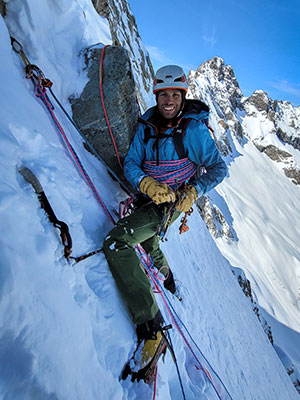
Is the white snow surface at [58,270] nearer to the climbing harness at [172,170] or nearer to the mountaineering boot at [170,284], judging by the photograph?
the mountaineering boot at [170,284]

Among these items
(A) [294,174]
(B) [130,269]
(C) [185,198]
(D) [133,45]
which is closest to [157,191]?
(C) [185,198]

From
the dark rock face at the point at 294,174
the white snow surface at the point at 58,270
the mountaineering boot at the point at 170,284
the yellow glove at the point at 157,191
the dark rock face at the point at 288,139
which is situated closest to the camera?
the white snow surface at the point at 58,270

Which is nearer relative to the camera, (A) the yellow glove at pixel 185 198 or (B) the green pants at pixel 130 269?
(B) the green pants at pixel 130 269

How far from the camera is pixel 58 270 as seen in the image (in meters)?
1.67

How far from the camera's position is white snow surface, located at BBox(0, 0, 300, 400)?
4.24ft

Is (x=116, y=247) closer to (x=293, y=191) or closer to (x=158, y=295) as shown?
(x=158, y=295)

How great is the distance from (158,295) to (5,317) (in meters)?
2.39

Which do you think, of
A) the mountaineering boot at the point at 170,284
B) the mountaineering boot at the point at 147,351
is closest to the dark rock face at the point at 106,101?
the mountaineering boot at the point at 170,284

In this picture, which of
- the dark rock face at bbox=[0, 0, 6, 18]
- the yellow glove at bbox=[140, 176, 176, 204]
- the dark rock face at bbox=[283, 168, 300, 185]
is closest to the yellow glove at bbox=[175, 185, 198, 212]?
the yellow glove at bbox=[140, 176, 176, 204]

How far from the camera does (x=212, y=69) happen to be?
78625 mm

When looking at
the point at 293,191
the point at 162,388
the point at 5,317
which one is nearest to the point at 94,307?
the point at 5,317

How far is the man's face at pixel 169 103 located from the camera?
301cm

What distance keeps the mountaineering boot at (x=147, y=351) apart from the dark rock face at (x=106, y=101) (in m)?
2.63

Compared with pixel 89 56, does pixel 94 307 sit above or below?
below
